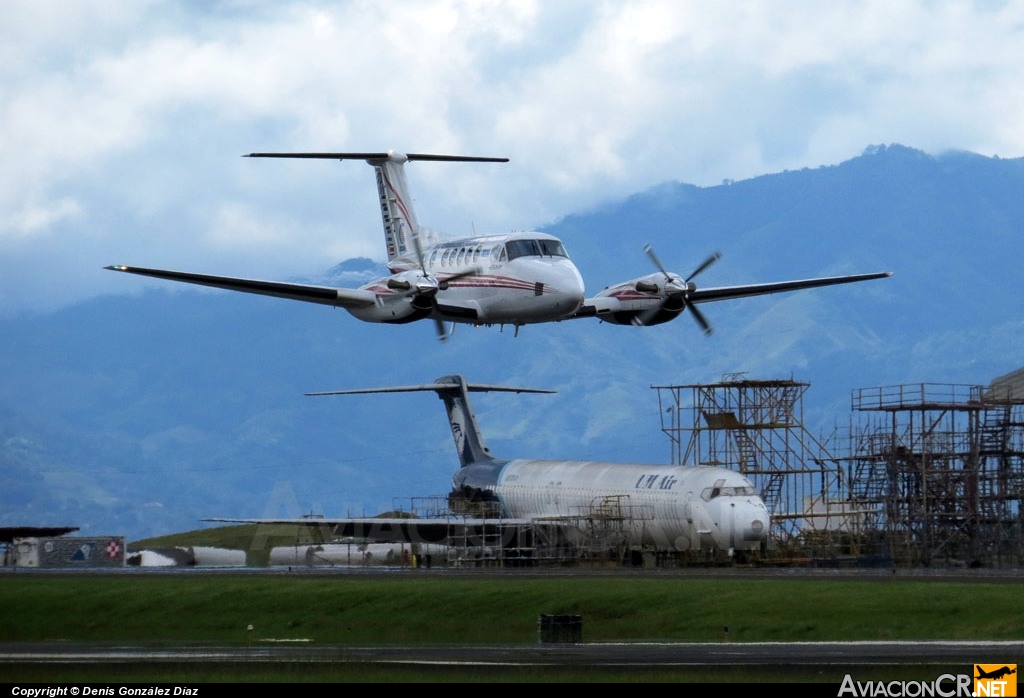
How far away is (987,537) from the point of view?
77000 mm

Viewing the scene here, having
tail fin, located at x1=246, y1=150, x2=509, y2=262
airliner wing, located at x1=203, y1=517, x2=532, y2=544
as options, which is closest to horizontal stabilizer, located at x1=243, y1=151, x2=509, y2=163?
tail fin, located at x1=246, y1=150, x2=509, y2=262

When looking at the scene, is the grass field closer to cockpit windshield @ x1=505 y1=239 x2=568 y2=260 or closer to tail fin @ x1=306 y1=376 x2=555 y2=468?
cockpit windshield @ x1=505 y1=239 x2=568 y2=260

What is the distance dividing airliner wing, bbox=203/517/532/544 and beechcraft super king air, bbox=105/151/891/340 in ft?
81.8

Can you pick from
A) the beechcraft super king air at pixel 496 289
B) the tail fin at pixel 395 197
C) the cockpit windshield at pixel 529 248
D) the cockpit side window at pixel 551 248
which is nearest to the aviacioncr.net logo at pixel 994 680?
the beechcraft super king air at pixel 496 289

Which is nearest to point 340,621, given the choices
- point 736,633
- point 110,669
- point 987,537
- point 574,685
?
point 736,633

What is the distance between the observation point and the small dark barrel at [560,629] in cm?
3538

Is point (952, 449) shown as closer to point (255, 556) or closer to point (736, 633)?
point (255, 556)

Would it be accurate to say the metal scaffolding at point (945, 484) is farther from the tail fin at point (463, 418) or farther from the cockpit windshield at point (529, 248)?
the cockpit windshield at point (529, 248)

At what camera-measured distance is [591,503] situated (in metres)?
75.2

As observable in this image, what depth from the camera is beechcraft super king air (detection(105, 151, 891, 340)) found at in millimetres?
49594

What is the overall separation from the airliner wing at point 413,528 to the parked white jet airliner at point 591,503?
0.05m

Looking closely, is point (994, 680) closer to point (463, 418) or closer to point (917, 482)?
point (917, 482)

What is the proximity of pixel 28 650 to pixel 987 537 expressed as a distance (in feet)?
176

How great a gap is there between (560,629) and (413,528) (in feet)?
151
